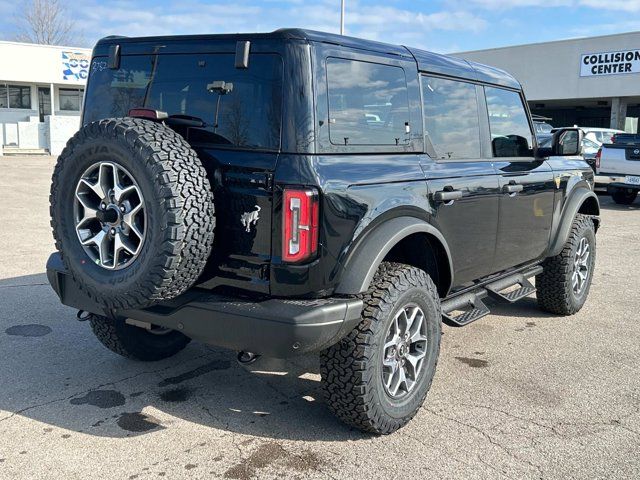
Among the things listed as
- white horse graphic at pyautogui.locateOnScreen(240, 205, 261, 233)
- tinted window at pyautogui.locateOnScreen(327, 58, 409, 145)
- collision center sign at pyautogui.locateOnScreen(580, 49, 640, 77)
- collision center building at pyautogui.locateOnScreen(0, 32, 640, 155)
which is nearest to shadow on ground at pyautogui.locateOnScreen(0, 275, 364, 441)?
white horse graphic at pyautogui.locateOnScreen(240, 205, 261, 233)

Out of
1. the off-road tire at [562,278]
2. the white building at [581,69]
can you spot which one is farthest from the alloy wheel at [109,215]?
the white building at [581,69]

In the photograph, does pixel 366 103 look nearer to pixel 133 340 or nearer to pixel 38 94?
pixel 133 340

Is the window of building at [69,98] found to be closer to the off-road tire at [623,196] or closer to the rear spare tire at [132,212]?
the off-road tire at [623,196]

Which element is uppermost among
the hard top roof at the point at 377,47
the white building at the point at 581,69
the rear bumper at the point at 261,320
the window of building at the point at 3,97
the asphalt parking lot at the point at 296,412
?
the white building at the point at 581,69

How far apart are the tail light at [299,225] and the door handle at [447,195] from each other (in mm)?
1004

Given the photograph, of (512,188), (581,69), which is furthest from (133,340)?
(581,69)

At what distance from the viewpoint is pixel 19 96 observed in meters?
29.9

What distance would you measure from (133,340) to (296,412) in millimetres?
1280

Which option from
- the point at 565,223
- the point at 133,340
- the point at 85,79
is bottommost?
the point at 133,340

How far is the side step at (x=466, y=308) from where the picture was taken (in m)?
4.09

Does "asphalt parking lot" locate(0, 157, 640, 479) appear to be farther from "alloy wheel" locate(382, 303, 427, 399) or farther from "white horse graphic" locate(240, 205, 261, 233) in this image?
"white horse graphic" locate(240, 205, 261, 233)

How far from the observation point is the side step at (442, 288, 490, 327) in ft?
13.4

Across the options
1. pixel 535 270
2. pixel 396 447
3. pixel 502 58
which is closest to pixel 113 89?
pixel 396 447

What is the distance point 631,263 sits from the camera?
320 inches
